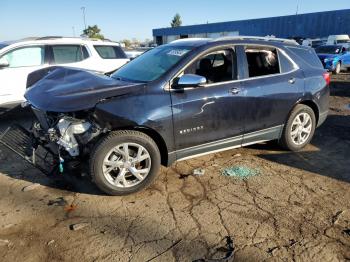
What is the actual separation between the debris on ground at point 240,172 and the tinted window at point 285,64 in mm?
1552

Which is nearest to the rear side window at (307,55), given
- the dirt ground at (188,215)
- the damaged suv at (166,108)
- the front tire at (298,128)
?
the damaged suv at (166,108)

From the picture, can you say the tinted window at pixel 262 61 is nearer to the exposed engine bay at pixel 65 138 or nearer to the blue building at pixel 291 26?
the exposed engine bay at pixel 65 138

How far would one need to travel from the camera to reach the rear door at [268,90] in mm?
4742

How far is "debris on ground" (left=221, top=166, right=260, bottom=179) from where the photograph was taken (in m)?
4.63

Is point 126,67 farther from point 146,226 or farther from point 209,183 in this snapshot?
point 146,226

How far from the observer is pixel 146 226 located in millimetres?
3436

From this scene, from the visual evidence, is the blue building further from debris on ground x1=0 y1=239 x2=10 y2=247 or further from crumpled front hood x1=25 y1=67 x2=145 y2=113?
debris on ground x1=0 y1=239 x2=10 y2=247

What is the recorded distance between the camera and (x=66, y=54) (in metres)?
8.19

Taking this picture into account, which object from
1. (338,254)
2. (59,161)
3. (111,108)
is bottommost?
(338,254)

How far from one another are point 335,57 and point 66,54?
46.9ft

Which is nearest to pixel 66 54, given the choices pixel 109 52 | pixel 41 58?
pixel 41 58

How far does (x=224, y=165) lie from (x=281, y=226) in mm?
1660

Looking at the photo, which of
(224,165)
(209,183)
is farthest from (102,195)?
(224,165)

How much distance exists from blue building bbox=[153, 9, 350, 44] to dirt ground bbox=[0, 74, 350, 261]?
111ft
